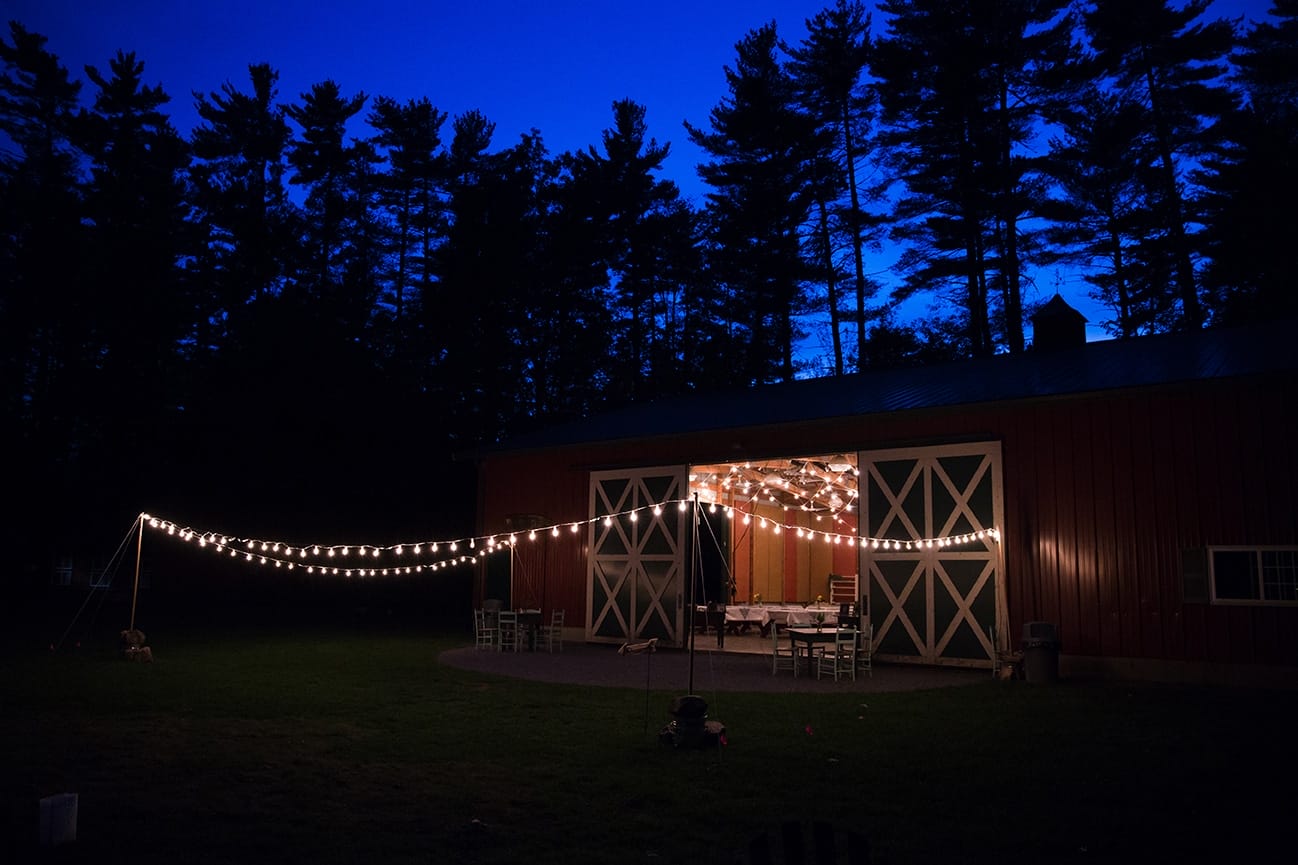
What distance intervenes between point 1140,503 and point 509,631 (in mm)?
8864

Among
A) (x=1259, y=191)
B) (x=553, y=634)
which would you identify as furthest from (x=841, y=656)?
(x=1259, y=191)

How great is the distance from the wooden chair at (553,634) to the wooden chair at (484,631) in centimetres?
74

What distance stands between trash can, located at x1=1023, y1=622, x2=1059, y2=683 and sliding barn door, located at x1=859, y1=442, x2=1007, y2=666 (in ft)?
3.13

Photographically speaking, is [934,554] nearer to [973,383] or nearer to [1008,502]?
[1008,502]

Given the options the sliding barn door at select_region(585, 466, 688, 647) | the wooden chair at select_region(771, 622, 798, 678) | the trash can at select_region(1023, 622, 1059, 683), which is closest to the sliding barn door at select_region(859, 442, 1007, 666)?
the trash can at select_region(1023, 622, 1059, 683)

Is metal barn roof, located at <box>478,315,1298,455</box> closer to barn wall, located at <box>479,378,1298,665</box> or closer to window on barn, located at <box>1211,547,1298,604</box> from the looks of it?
barn wall, located at <box>479,378,1298,665</box>

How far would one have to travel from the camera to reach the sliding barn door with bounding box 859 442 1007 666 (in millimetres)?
12133

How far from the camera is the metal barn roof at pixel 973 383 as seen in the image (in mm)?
11438

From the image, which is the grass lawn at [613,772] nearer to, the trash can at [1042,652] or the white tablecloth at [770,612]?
the trash can at [1042,652]

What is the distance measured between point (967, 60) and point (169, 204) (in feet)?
73.6

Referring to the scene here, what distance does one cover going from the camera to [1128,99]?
2431cm

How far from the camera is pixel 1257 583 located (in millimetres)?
10234

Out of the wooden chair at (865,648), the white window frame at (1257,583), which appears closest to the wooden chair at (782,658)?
the wooden chair at (865,648)

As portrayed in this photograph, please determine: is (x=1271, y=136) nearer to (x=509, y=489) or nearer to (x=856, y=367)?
(x=856, y=367)
